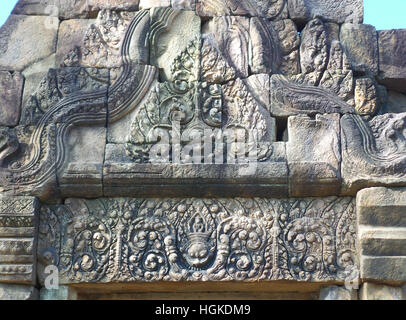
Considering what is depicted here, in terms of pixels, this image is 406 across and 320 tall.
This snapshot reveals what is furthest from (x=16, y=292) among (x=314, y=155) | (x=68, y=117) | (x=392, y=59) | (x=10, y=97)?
(x=392, y=59)

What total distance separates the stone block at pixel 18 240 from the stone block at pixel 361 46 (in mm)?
2778

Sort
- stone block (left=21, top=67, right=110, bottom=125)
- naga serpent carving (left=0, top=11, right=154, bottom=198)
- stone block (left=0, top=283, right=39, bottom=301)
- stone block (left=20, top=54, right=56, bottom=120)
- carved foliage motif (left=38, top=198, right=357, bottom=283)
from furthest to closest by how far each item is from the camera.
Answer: stone block (left=20, top=54, right=56, bottom=120) < stone block (left=21, top=67, right=110, bottom=125) < naga serpent carving (left=0, top=11, right=154, bottom=198) < carved foliage motif (left=38, top=198, right=357, bottom=283) < stone block (left=0, top=283, right=39, bottom=301)

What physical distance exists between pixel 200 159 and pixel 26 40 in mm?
1788

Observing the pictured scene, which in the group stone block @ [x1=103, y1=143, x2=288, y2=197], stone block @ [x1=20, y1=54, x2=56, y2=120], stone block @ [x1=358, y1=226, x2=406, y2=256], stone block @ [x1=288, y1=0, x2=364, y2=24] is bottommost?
stone block @ [x1=358, y1=226, x2=406, y2=256]

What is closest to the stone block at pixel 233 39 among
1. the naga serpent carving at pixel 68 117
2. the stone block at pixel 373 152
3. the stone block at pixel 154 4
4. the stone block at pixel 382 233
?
the stone block at pixel 154 4

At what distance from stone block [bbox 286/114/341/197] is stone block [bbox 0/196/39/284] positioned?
1.97 metres

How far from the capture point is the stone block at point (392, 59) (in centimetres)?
645

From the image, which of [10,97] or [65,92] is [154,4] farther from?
[10,97]

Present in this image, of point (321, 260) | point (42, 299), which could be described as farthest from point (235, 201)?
point (42, 299)

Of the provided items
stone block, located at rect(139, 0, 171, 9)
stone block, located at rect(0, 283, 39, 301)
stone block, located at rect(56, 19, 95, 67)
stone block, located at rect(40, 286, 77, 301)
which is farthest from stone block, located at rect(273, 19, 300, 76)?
stone block, located at rect(0, 283, 39, 301)

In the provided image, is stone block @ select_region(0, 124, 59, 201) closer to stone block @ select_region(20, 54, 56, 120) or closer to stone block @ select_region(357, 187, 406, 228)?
stone block @ select_region(20, 54, 56, 120)

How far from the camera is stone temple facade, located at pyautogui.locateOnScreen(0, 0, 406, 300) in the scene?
590cm

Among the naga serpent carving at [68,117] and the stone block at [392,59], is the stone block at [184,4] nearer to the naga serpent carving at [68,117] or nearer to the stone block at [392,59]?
the naga serpent carving at [68,117]

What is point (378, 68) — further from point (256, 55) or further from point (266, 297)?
point (266, 297)
